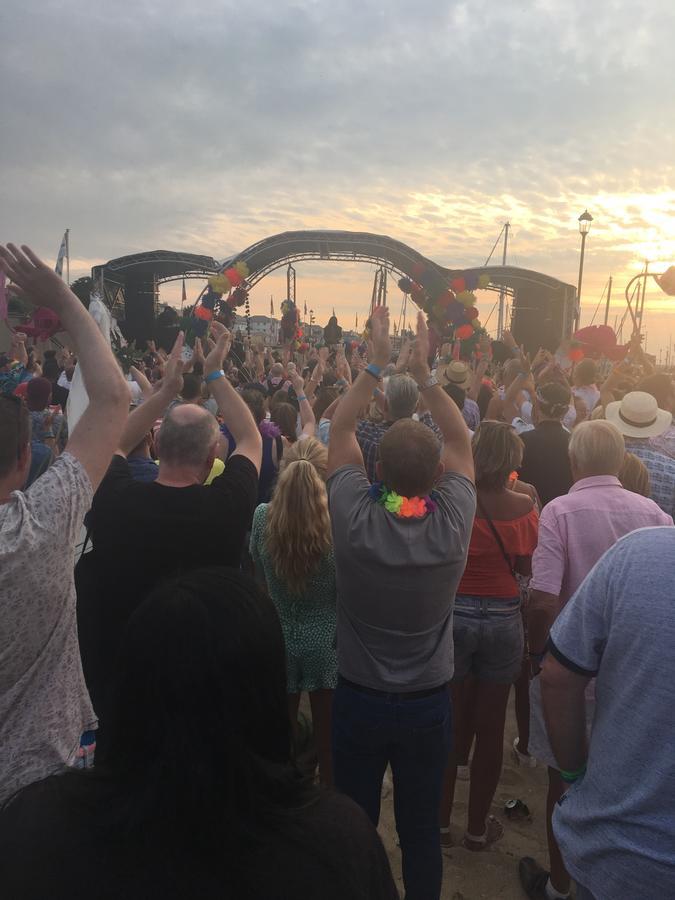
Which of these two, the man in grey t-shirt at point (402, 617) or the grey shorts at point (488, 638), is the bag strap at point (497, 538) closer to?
the grey shorts at point (488, 638)

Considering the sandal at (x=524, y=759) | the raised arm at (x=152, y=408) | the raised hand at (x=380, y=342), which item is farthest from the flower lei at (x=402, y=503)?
the sandal at (x=524, y=759)

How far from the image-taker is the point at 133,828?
873mm

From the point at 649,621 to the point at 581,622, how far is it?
173 millimetres

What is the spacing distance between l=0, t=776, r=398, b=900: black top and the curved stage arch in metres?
22.2

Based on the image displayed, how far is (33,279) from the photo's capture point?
69.2 inches

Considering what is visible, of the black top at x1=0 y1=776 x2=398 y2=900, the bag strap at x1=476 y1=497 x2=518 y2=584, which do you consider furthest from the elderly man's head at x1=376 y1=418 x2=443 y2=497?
the black top at x1=0 y1=776 x2=398 y2=900

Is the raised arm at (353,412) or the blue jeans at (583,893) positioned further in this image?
the raised arm at (353,412)

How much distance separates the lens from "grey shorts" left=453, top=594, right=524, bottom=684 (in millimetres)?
2861

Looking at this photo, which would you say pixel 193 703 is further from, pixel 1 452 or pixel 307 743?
pixel 1 452

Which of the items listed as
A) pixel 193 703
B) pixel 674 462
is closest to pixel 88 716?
pixel 193 703

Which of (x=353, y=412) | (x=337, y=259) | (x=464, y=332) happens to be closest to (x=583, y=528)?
(x=353, y=412)

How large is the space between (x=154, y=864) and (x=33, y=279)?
155 cm

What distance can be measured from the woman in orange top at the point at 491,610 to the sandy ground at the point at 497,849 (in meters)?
0.10

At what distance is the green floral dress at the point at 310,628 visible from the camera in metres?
2.86
